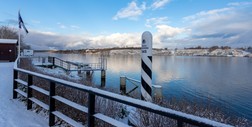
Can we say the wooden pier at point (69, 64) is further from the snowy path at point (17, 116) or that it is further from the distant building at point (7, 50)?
the snowy path at point (17, 116)

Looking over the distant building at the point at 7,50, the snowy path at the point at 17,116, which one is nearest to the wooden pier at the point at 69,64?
the distant building at the point at 7,50

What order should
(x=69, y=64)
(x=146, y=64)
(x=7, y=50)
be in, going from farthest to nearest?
1. (x=7, y=50)
2. (x=69, y=64)
3. (x=146, y=64)

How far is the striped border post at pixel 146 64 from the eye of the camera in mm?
4301

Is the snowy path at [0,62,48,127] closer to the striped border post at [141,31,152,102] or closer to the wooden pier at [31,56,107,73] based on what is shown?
the striped border post at [141,31,152,102]

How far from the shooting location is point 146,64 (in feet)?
14.3

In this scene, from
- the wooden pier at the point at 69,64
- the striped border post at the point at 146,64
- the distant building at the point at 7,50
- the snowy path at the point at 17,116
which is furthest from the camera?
the distant building at the point at 7,50

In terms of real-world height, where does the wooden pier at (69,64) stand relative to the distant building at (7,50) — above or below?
below

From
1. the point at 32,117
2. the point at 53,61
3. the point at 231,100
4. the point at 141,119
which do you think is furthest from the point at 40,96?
the point at 53,61

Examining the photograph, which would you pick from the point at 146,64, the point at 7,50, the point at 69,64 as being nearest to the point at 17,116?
the point at 146,64

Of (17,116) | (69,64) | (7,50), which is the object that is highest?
(7,50)

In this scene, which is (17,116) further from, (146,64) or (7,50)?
(7,50)

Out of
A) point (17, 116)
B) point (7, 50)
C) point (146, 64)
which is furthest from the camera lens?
point (7, 50)

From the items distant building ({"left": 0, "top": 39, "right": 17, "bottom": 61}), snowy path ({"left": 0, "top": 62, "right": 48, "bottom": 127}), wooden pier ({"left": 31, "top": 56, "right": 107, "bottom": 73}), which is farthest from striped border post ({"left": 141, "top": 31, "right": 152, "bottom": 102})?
distant building ({"left": 0, "top": 39, "right": 17, "bottom": 61})

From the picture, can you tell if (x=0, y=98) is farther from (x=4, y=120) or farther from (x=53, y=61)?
(x=53, y=61)
